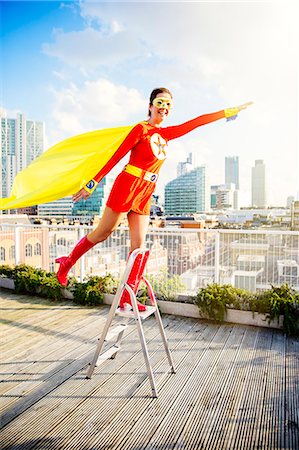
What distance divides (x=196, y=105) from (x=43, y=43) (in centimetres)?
154

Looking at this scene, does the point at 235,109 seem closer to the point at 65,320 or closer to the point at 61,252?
the point at 65,320

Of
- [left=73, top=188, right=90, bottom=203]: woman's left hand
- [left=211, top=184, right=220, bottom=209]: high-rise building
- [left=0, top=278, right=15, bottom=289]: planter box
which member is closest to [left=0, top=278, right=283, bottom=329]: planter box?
[left=211, top=184, right=220, bottom=209]: high-rise building

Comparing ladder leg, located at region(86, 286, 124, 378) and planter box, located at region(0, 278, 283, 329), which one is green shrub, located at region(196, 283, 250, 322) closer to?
planter box, located at region(0, 278, 283, 329)

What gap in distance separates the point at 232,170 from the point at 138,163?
1.92 meters

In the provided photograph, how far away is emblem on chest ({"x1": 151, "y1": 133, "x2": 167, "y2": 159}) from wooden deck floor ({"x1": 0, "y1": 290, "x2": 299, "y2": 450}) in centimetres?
150

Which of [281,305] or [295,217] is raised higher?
[295,217]

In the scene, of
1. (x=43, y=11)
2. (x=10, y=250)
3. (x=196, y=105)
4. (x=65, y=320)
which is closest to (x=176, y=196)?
(x=196, y=105)

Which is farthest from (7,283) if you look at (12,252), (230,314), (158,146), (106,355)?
(158,146)

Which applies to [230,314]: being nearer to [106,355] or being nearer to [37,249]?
[106,355]

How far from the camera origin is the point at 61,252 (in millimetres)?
4664

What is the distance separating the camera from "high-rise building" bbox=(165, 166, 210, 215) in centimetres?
374

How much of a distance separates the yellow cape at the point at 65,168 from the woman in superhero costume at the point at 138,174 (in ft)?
0.31

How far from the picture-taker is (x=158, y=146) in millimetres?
2256

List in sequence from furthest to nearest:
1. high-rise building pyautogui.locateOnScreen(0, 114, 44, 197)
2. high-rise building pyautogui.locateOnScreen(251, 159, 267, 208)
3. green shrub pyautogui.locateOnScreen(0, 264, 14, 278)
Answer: green shrub pyautogui.locateOnScreen(0, 264, 14, 278)
high-rise building pyautogui.locateOnScreen(251, 159, 267, 208)
high-rise building pyautogui.locateOnScreen(0, 114, 44, 197)
